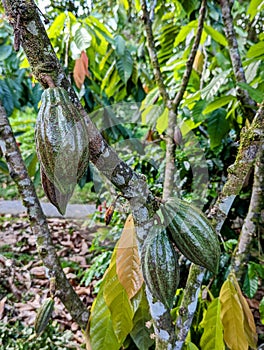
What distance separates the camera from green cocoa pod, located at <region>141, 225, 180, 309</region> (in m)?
0.48

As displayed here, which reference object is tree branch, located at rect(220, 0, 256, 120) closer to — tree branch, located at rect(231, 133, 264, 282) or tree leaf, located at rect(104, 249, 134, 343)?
tree branch, located at rect(231, 133, 264, 282)

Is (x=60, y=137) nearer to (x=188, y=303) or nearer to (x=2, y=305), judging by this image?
(x=188, y=303)

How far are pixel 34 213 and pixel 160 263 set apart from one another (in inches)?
16.6

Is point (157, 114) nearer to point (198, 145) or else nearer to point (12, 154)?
point (198, 145)

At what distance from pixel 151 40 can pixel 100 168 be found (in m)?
0.71

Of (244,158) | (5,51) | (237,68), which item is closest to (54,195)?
(244,158)

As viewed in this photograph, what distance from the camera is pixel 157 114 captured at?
1240 millimetres

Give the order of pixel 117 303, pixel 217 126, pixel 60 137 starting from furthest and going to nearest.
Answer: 1. pixel 217 126
2. pixel 117 303
3. pixel 60 137

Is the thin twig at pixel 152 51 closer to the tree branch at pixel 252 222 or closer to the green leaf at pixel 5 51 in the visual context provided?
the tree branch at pixel 252 222

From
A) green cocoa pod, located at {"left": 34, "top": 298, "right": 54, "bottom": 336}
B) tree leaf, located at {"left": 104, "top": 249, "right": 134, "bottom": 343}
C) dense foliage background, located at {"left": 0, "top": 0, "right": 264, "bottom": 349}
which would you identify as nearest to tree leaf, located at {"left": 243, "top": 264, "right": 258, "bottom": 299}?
dense foliage background, located at {"left": 0, "top": 0, "right": 264, "bottom": 349}

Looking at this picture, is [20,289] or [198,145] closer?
[198,145]

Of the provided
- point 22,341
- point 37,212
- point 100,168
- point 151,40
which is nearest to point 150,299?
point 100,168

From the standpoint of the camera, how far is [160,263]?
0.48 m

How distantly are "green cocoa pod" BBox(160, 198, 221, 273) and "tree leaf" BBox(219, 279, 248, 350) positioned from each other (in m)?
0.33
